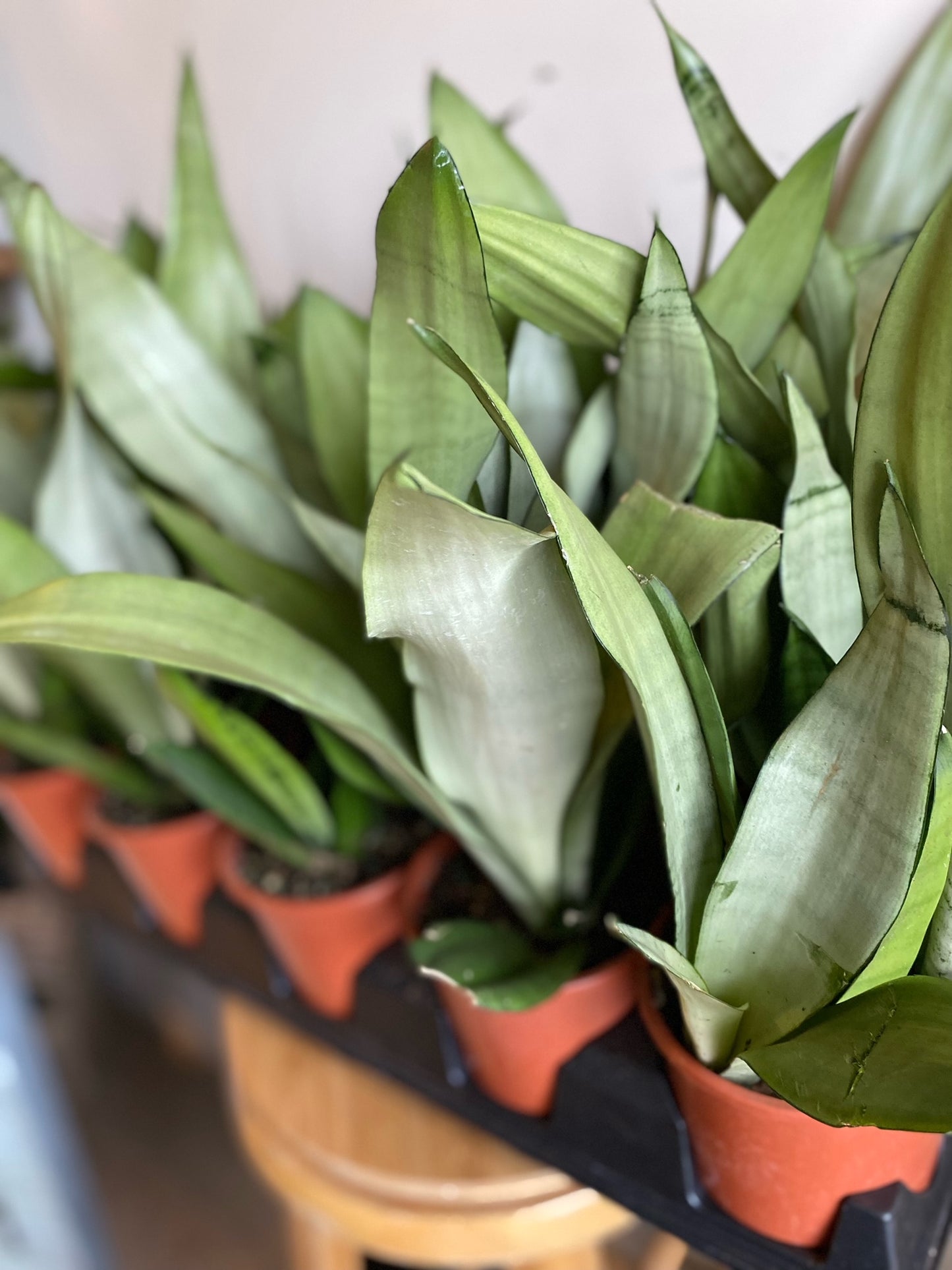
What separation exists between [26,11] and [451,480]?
0.65m

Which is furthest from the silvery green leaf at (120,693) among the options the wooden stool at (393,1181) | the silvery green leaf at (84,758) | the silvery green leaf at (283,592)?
the wooden stool at (393,1181)

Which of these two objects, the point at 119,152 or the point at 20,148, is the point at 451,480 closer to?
the point at 119,152

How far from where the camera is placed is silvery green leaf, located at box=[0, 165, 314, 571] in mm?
392

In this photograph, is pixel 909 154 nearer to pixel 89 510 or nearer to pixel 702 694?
pixel 702 694

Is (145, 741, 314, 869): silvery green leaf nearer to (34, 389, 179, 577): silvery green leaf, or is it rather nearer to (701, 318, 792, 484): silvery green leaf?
(34, 389, 179, 577): silvery green leaf

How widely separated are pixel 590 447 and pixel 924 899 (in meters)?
0.18

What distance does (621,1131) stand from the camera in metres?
0.37

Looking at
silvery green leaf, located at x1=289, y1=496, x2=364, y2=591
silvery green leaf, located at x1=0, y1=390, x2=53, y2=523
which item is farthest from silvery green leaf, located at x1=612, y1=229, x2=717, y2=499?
silvery green leaf, located at x1=0, y1=390, x2=53, y2=523

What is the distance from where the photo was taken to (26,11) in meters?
0.68

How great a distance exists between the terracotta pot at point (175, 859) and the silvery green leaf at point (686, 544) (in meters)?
0.32

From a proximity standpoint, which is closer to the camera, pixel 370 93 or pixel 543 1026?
pixel 543 1026

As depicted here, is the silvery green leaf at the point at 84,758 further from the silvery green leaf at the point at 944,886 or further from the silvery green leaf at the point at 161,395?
the silvery green leaf at the point at 944,886

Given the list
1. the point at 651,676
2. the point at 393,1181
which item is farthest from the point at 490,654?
the point at 393,1181

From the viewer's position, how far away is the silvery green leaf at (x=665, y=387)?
264 mm
